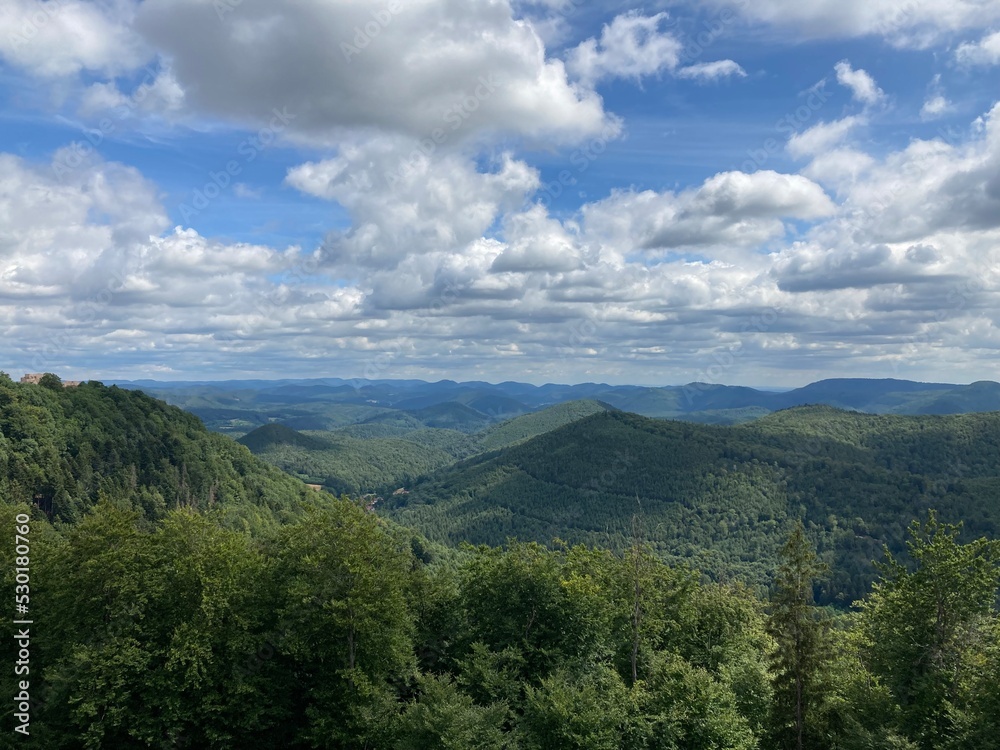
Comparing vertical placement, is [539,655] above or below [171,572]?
below

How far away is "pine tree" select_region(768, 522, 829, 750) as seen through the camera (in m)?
34.7

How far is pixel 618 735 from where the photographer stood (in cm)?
3009

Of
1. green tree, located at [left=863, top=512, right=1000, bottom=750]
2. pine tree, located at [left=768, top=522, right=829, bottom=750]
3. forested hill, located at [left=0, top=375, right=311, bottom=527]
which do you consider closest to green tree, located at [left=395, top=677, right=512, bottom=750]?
pine tree, located at [left=768, top=522, right=829, bottom=750]

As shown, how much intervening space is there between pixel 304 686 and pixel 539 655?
15.1 metres

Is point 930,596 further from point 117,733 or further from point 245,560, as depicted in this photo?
point 117,733

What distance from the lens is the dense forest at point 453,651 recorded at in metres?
30.6

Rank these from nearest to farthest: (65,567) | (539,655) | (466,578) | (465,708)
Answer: (465,708), (65,567), (539,655), (466,578)

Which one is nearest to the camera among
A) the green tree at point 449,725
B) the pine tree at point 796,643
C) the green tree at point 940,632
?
the green tree at point 449,725

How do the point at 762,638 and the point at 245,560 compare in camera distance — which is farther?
the point at 762,638

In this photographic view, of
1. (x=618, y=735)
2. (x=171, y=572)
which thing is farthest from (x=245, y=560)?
(x=618, y=735)

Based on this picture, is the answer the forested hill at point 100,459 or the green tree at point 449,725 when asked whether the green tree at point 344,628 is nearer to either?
the green tree at point 449,725

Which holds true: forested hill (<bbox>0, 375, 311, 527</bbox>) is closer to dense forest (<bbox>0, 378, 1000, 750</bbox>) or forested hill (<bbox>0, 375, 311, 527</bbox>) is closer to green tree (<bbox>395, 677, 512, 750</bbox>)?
dense forest (<bbox>0, 378, 1000, 750</bbox>)

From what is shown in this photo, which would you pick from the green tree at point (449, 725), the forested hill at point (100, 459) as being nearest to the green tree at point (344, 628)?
the green tree at point (449, 725)

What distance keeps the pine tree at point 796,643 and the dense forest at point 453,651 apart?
0.12 m
